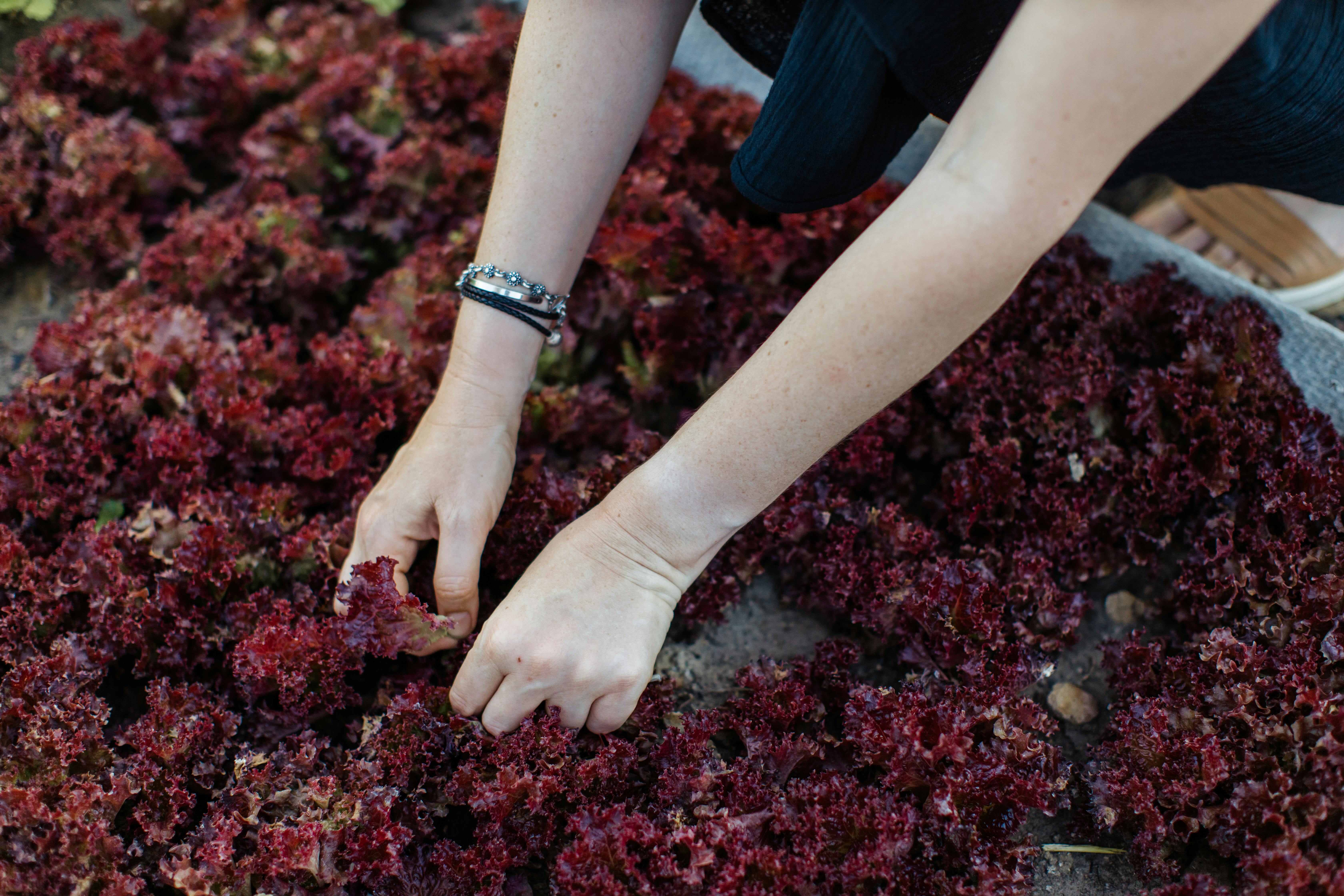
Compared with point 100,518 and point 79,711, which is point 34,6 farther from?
point 79,711

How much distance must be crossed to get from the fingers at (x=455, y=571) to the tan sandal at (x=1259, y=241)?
2.89m

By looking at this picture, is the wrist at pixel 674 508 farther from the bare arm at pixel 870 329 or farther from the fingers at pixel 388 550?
the fingers at pixel 388 550

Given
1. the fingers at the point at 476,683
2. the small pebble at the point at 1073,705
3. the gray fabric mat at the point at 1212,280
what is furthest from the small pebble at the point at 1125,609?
the fingers at the point at 476,683

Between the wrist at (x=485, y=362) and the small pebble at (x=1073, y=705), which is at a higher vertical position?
the wrist at (x=485, y=362)

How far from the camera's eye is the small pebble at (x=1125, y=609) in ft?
8.04

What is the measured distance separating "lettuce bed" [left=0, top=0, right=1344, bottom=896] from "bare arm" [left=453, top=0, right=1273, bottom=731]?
0.85 ft

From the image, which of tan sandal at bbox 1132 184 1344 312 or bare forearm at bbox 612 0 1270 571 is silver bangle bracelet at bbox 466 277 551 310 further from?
tan sandal at bbox 1132 184 1344 312

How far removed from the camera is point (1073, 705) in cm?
229

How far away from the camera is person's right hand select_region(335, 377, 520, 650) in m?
2.03

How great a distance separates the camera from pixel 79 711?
2.01m

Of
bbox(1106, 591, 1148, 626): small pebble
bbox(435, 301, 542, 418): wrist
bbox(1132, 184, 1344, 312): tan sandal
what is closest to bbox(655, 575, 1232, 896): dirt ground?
bbox(1106, 591, 1148, 626): small pebble

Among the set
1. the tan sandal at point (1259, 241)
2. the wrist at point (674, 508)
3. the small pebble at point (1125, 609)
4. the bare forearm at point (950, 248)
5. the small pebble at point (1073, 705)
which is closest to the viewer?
the bare forearm at point (950, 248)

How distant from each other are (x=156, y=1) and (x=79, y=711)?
314 centimetres

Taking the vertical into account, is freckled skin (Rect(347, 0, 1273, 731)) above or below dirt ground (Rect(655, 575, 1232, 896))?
above
